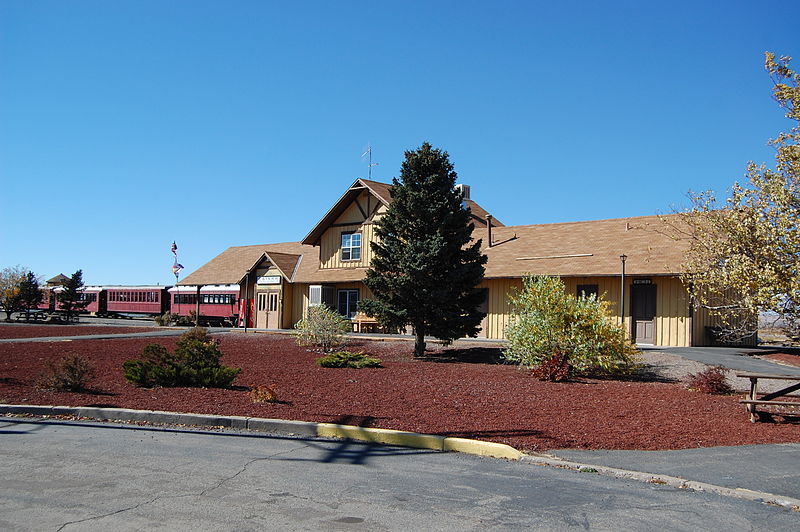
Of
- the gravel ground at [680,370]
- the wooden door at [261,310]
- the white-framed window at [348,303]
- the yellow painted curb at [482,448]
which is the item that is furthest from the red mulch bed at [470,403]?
the wooden door at [261,310]

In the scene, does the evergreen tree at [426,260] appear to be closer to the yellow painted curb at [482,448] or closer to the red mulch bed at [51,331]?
the yellow painted curb at [482,448]

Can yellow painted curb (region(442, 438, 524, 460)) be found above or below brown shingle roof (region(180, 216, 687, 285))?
below

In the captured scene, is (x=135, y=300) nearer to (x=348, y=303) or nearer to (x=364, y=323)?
(x=348, y=303)

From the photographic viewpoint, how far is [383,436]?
8945 millimetres

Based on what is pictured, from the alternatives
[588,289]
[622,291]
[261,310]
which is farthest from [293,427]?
[261,310]

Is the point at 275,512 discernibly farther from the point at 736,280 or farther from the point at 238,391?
the point at 736,280

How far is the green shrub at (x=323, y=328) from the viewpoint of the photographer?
74.4 feet

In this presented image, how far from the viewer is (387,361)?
20078 millimetres

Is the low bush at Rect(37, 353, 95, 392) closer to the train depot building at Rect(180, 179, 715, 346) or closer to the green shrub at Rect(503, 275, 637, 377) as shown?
the green shrub at Rect(503, 275, 637, 377)

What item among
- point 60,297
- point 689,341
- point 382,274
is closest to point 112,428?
point 382,274

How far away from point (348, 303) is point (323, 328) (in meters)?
13.0

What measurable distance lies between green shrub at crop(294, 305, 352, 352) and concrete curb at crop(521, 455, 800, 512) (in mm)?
15114

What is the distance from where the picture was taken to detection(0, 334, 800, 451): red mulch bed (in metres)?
9.40

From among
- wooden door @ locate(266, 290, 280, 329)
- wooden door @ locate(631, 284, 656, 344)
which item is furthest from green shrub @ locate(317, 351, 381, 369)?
wooden door @ locate(266, 290, 280, 329)
